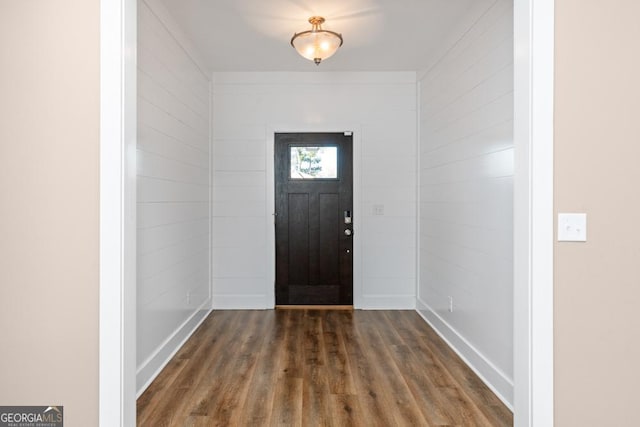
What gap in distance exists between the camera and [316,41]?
10.6 ft

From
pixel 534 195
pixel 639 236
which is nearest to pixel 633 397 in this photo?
pixel 639 236

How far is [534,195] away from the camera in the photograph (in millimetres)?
1602

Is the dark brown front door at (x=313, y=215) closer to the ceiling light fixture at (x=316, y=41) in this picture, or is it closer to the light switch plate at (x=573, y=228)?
the ceiling light fixture at (x=316, y=41)

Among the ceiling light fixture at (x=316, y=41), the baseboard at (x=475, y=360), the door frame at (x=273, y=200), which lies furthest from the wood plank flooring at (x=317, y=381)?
the ceiling light fixture at (x=316, y=41)

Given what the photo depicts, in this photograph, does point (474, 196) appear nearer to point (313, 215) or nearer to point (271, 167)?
point (313, 215)

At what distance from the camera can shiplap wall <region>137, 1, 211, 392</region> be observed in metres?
2.73

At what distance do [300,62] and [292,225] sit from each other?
1.84m

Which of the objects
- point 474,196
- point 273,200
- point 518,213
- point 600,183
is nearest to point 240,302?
point 273,200

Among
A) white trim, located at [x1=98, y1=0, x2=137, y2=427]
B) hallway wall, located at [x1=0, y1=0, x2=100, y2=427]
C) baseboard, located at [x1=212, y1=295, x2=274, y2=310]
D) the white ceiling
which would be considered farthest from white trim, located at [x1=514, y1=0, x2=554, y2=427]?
baseboard, located at [x1=212, y1=295, x2=274, y2=310]

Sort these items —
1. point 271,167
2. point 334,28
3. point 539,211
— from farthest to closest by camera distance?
point 271,167 < point 334,28 < point 539,211

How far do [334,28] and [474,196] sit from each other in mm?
1877

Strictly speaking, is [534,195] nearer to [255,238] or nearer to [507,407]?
[507,407]

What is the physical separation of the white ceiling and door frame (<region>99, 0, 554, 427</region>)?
1563 mm

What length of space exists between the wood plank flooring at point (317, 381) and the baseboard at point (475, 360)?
6 centimetres
